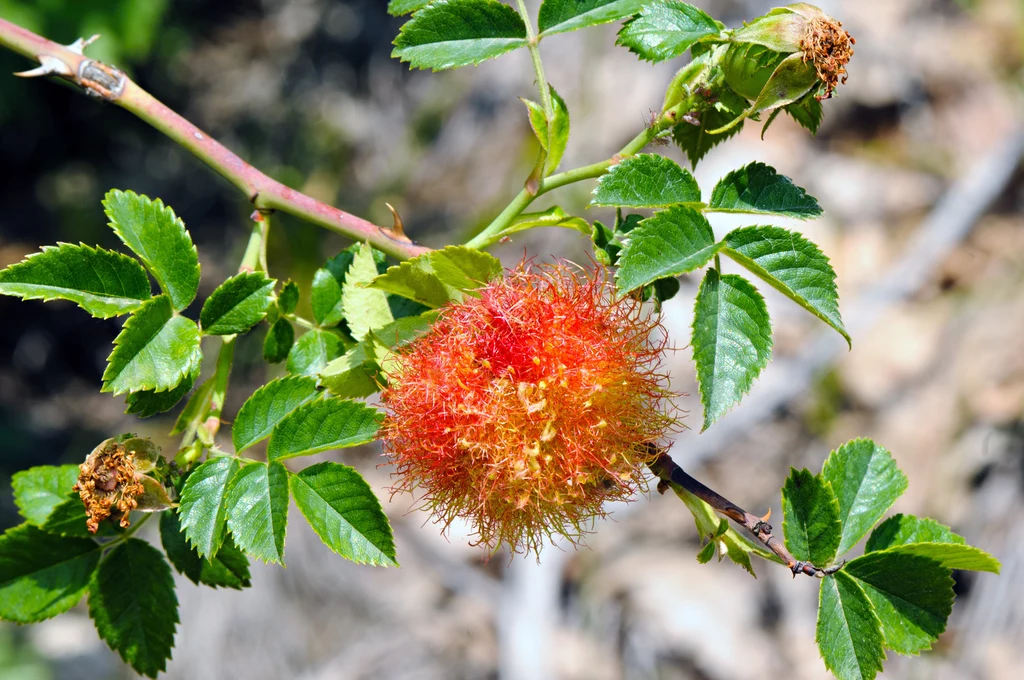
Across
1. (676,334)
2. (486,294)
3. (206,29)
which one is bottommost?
(676,334)

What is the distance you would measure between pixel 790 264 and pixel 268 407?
2.95ft

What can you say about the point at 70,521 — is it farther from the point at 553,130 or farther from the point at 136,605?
the point at 553,130

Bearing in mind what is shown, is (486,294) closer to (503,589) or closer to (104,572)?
(104,572)

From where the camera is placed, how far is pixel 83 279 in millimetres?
1336

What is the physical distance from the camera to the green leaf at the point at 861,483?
→ 1433mm

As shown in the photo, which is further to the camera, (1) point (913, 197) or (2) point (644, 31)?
(1) point (913, 197)

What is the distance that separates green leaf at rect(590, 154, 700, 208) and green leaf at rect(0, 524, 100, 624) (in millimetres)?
1161

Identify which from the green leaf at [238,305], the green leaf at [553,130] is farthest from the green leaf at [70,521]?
the green leaf at [553,130]

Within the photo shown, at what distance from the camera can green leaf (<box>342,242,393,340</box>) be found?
140 cm

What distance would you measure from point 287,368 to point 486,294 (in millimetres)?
427

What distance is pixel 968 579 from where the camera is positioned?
3883mm

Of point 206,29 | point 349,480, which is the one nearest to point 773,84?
point 349,480

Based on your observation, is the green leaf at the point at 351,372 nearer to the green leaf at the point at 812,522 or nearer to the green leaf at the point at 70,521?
the green leaf at the point at 70,521

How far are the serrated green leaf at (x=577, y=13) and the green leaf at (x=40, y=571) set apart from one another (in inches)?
51.1
